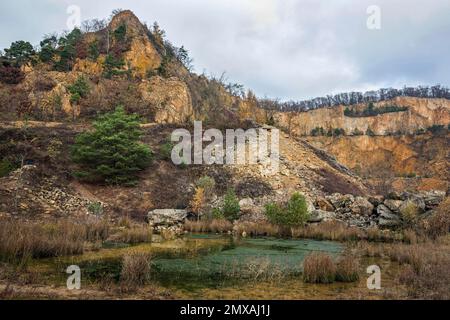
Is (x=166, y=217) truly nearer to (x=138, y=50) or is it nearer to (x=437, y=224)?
(x=437, y=224)

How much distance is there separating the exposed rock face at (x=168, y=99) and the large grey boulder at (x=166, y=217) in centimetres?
1828

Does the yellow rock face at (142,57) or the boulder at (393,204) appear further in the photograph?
the yellow rock face at (142,57)

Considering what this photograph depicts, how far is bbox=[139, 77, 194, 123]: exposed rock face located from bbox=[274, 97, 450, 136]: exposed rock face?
4470cm

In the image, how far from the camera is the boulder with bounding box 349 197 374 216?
2397 cm

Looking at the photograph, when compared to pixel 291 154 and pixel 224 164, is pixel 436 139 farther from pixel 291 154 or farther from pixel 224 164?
pixel 224 164

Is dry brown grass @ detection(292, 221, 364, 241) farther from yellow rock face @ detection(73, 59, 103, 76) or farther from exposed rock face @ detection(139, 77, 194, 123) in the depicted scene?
yellow rock face @ detection(73, 59, 103, 76)

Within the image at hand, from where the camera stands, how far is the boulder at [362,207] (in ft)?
78.6

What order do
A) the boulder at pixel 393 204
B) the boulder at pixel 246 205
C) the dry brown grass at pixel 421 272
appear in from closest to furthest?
1. the dry brown grass at pixel 421 272
2. the boulder at pixel 393 204
3. the boulder at pixel 246 205

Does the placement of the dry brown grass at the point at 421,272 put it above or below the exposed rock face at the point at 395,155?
below

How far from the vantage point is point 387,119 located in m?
88.8

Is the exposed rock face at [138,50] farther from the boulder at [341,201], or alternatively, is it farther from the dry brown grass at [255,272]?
the dry brown grass at [255,272]

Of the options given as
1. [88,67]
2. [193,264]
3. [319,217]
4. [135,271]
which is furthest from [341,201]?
[88,67]

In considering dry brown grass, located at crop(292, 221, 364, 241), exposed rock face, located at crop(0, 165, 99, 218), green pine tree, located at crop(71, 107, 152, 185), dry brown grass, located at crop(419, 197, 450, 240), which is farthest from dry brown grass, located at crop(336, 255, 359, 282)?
green pine tree, located at crop(71, 107, 152, 185)

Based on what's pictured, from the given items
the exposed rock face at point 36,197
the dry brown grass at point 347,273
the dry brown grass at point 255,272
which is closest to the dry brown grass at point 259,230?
the exposed rock face at point 36,197
